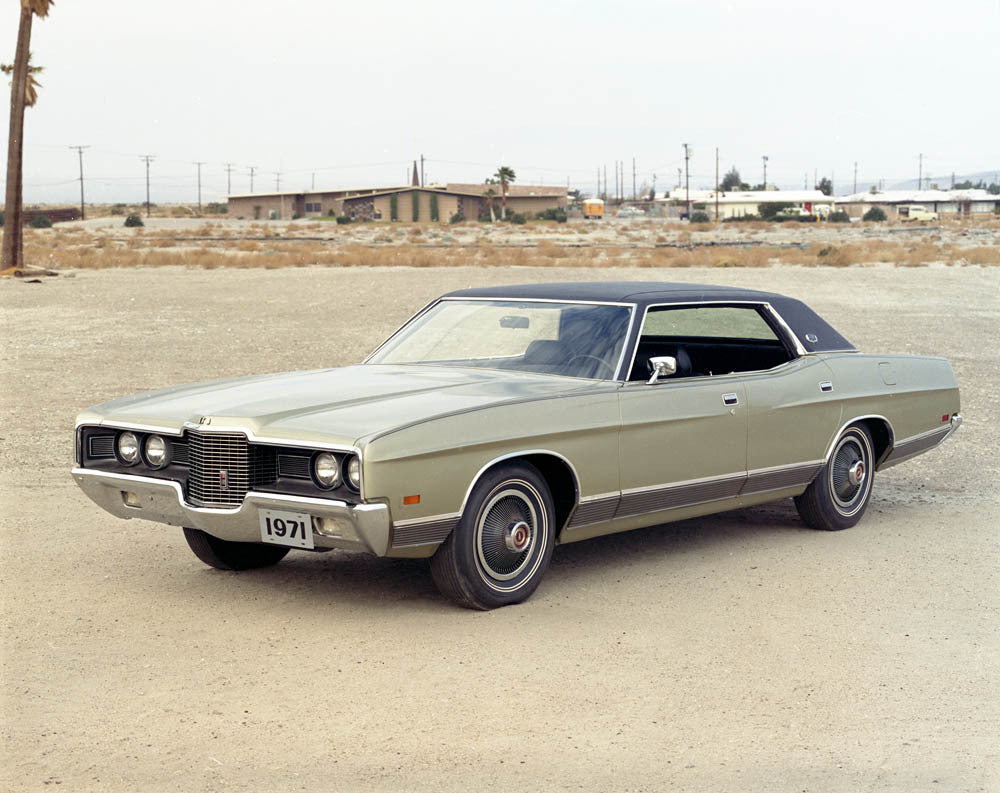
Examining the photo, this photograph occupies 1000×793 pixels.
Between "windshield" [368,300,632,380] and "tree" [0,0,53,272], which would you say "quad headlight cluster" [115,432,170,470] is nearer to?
"windshield" [368,300,632,380]

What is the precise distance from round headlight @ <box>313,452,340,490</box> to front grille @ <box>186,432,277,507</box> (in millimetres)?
243

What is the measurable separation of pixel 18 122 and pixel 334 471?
31926 mm

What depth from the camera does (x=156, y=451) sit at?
5.75 meters

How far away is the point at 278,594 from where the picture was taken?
597 centimetres

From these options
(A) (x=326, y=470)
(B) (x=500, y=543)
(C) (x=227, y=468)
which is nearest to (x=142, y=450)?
(C) (x=227, y=468)

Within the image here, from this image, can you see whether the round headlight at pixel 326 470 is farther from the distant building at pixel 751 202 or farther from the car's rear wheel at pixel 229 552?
the distant building at pixel 751 202

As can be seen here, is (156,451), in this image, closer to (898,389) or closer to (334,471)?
(334,471)

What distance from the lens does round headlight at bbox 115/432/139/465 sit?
5855mm

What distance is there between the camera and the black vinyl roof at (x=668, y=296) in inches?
268

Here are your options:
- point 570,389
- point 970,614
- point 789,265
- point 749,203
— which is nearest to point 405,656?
point 570,389

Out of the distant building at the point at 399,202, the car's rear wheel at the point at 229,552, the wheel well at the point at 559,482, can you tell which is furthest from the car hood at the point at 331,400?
the distant building at the point at 399,202

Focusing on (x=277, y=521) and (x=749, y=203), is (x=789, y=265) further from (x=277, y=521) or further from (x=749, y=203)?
(x=749, y=203)

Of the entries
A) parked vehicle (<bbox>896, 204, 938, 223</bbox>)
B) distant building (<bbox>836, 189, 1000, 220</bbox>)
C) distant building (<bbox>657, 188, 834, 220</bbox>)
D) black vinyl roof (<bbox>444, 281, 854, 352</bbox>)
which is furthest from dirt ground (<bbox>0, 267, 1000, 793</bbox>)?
distant building (<bbox>836, 189, 1000, 220</bbox>)

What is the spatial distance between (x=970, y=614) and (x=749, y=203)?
12977cm
